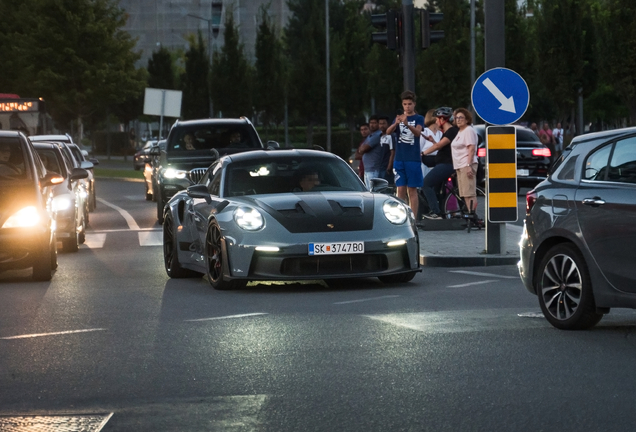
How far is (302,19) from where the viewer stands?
4134 inches

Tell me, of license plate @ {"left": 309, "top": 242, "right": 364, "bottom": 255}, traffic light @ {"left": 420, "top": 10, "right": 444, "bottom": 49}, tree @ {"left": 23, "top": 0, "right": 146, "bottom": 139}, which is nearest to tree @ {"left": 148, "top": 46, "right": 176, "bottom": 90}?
tree @ {"left": 23, "top": 0, "right": 146, "bottom": 139}

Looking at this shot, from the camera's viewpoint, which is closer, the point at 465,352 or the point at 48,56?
the point at 465,352

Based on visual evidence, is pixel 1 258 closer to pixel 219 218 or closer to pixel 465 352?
pixel 219 218

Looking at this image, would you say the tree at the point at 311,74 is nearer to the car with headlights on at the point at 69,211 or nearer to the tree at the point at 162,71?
the tree at the point at 162,71

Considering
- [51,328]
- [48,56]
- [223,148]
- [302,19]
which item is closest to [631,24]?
[223,148]

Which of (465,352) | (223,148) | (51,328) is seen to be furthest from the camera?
(223,148)

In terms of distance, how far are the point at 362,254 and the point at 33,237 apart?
358cm

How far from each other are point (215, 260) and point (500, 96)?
425cm

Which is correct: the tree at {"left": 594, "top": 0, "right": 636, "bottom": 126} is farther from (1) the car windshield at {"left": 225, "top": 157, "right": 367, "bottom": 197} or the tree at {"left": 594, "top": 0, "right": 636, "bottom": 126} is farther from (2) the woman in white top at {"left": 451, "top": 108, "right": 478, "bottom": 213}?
(1) the car windshield at {"left": 225, "top": 157, "right": 367, "bottom": 197}

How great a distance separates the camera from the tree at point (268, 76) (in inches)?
2628

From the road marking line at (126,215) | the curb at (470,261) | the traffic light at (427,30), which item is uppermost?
the traffic light at (427,30)

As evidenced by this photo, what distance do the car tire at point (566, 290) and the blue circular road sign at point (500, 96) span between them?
5.54m

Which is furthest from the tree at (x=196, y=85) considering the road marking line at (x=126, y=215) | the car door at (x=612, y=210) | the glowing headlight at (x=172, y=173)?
the car door at (x=612, y=210)

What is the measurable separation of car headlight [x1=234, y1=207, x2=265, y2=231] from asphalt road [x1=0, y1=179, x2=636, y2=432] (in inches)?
24.1
